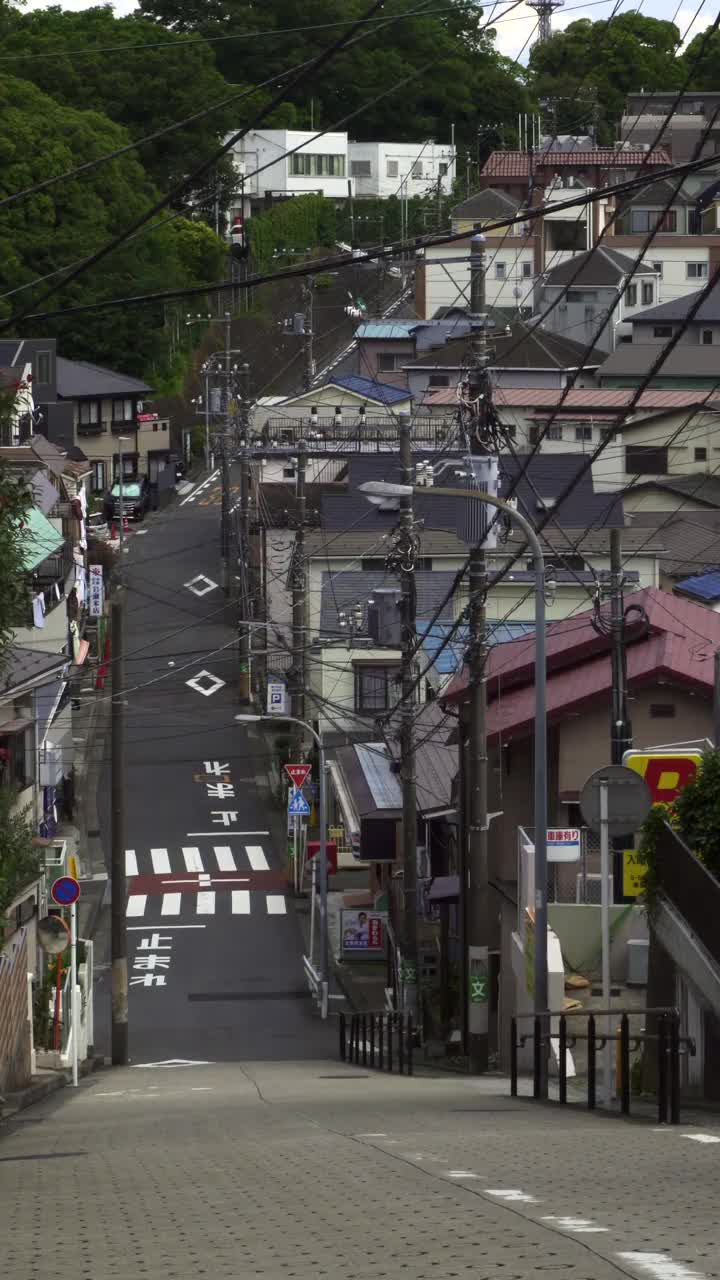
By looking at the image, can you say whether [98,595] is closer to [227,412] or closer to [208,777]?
[227,412]

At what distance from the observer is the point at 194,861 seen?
43.7 metres

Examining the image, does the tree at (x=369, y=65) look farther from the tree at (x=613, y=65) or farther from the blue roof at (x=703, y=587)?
the blue roof at (x=703, y=587)

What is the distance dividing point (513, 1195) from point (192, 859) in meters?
36.4

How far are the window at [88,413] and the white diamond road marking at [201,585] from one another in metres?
14.6

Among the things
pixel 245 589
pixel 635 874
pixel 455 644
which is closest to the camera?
pixel 635 874

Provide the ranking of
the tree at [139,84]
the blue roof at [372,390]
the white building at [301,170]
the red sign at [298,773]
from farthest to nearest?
the white building at [301,170]
the tree at [139,84]
the blue roof at [372,390]
the red sign at [298,773]

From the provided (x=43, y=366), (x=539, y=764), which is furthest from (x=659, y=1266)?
(x=43, y=366)

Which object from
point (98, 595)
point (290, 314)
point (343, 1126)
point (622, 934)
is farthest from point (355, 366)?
point (343, 1126)

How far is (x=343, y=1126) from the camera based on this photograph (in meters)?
12.3

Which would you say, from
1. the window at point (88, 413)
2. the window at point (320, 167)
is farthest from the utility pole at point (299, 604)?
the window at point (320, 167)

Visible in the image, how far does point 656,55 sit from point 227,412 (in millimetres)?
63519

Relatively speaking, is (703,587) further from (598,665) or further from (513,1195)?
(513,1195)

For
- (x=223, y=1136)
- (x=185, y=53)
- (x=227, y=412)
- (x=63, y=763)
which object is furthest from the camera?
(x=185, y=53)

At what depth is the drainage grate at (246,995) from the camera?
33781 mm
